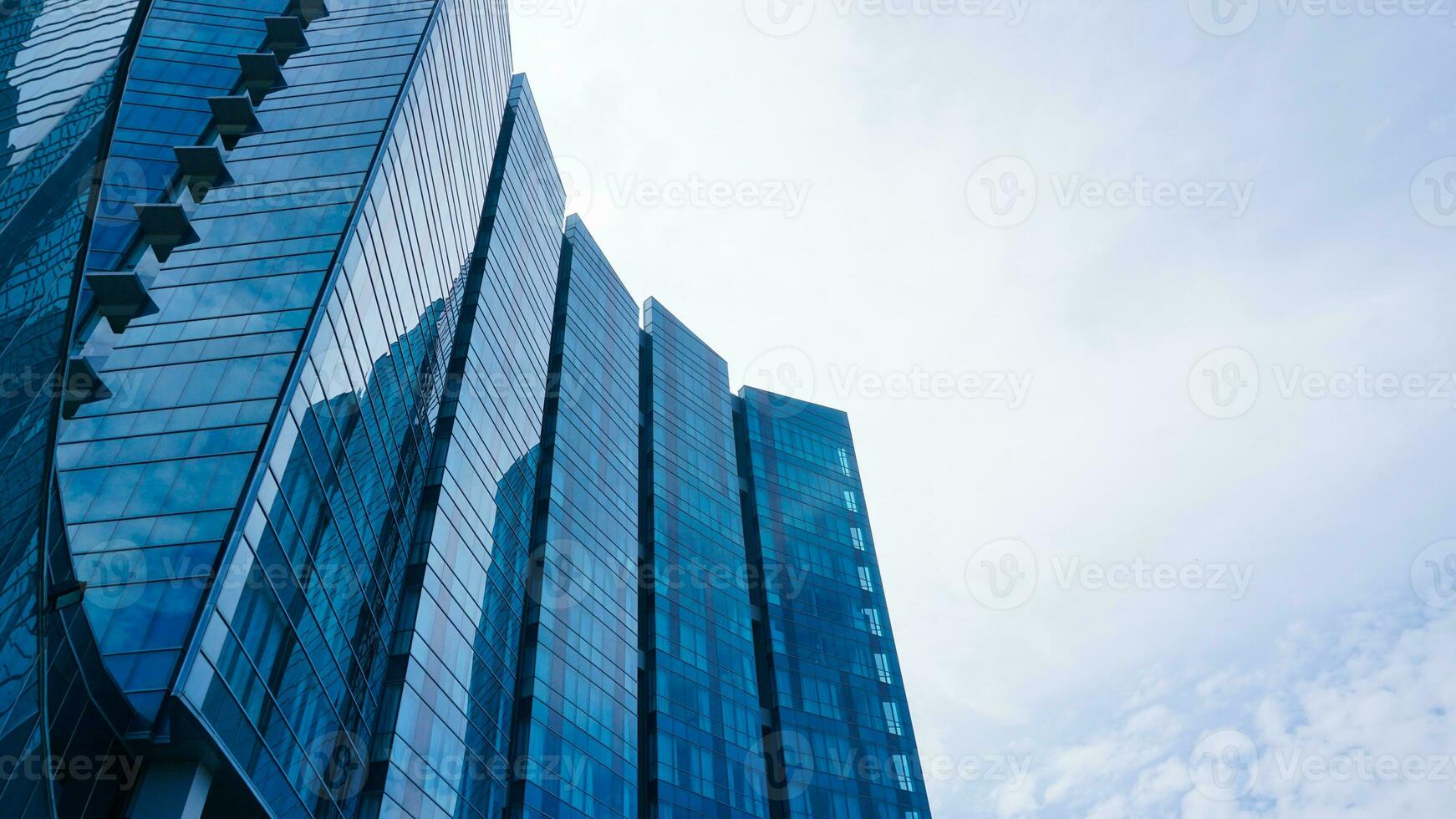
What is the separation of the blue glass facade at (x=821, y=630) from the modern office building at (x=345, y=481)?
0.41 m

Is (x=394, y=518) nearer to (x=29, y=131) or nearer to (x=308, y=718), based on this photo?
(x=308, y=718)

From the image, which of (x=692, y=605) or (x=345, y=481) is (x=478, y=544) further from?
(x=692, y=605)

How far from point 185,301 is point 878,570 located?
71.2m

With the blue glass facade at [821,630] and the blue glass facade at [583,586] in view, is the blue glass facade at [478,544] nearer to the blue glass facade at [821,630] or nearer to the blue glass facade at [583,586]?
the blue glass facade at [583,586]

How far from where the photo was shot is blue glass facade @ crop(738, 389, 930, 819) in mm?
71125

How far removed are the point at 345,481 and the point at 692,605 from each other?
135 feet

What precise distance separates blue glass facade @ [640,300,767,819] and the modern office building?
308 mm

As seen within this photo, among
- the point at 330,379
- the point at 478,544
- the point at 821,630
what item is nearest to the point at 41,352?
the point at 330,379

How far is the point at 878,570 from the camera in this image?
9194 cm

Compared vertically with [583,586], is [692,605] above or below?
above

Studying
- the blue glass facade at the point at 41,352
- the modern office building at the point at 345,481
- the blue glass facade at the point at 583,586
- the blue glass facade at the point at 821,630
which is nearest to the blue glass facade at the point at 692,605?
the modern office building at the point at 345,481

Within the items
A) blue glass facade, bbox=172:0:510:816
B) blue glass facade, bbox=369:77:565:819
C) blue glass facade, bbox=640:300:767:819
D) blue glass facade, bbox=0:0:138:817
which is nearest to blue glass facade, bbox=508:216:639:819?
blue glass facade, bbox=369:77:565:819

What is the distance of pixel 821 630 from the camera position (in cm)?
8112

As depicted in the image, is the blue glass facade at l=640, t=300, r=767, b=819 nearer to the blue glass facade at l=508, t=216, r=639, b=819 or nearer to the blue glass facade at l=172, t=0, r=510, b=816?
the blue glass facade at l=508, t=216, r=639, b=819
